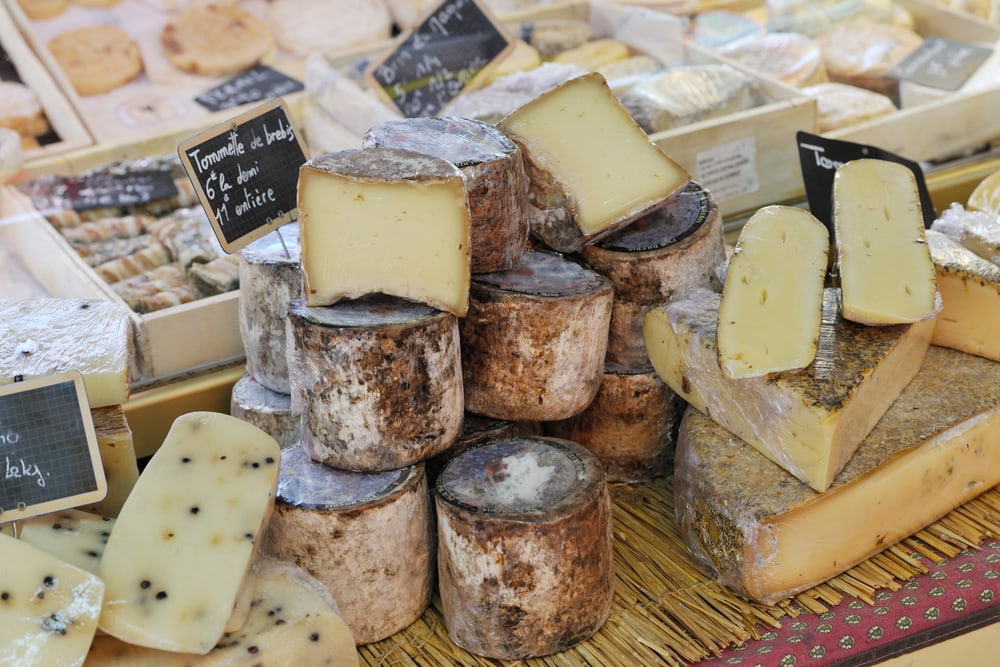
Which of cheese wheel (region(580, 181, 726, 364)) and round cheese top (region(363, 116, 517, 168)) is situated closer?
round cheese top (region(363, 116, 517, 168))

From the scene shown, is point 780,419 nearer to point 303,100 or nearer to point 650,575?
point 650,575

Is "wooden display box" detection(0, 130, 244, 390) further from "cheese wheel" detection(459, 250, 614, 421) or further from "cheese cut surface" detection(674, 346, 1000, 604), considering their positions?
"cheese cut surface" detection(674, 346, 1000, 604)

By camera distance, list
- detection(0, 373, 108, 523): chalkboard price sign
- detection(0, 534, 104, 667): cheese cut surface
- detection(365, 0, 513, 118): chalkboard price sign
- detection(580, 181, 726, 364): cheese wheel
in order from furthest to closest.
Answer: detection(365, 0, 513, 118): chalkboard price sign, detection(580, 181, 726, 364): cheese wheel, detection(0, 373, 108, 523): chalkboard price sign, detection(0, 534, 104, 667): cheese cut surface

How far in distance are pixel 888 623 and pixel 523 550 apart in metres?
0.68

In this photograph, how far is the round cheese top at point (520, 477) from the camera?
1673 millimetres

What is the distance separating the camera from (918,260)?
1876 mm

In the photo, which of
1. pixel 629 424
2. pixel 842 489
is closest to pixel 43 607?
pixel 629 424

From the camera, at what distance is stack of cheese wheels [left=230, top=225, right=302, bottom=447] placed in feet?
6.31

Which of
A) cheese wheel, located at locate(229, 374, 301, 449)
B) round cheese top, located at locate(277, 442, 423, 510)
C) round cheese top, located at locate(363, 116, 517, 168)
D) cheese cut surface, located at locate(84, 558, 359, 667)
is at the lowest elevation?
cheese wheel, located at locate(229, 374, 301, 449)

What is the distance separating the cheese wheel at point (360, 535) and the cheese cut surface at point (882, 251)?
2.81ft

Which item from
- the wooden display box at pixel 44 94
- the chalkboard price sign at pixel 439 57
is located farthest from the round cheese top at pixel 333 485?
the wooden display box at pixel 44 94

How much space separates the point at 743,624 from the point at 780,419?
367mm

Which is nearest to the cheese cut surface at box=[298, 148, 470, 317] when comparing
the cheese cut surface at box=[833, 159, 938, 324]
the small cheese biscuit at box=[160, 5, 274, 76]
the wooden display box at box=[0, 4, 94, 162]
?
the cheese cut surface at box=[833, 159, 938, 324]

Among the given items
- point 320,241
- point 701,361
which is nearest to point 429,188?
point 320,241
